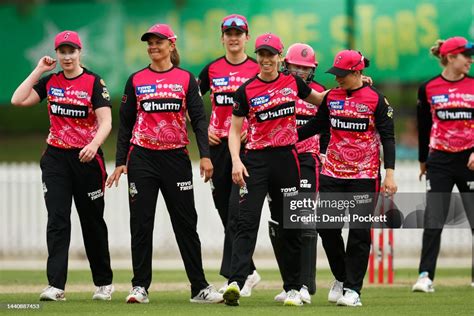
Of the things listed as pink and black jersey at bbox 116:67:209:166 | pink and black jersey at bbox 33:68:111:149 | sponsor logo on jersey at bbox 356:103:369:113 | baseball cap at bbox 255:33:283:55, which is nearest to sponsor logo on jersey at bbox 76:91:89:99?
pink and black jersey at bbox 33:68:111:149

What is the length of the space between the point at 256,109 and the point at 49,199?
2203 millimetres

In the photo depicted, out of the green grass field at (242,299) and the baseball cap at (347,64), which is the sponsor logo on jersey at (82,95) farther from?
the baseball cap at (347,64)

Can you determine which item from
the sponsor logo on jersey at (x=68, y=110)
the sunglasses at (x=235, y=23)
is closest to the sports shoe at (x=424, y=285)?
the sunglasses at (x=235, y=23)

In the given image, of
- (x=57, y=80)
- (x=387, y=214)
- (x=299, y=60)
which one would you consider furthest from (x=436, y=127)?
(x=57, y=80)

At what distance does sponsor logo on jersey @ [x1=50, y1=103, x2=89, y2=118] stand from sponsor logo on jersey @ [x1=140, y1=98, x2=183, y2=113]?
66 centimetres

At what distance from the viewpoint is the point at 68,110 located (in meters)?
11.0

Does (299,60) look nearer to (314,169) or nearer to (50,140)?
(314,169)

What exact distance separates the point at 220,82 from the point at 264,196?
6.37ft

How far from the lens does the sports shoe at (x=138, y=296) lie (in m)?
10.7

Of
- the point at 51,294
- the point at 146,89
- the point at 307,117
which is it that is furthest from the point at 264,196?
the point at 51,294

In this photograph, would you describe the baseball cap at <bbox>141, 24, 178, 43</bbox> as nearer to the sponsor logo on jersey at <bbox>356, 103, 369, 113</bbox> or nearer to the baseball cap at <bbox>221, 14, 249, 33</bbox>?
the baseball cap at <bbox>221, 14, 249, 33</bbox>

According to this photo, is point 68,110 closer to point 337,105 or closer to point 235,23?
point 235,23

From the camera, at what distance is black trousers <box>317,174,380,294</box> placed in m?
10.5

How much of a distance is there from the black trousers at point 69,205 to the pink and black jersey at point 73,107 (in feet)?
0.37
